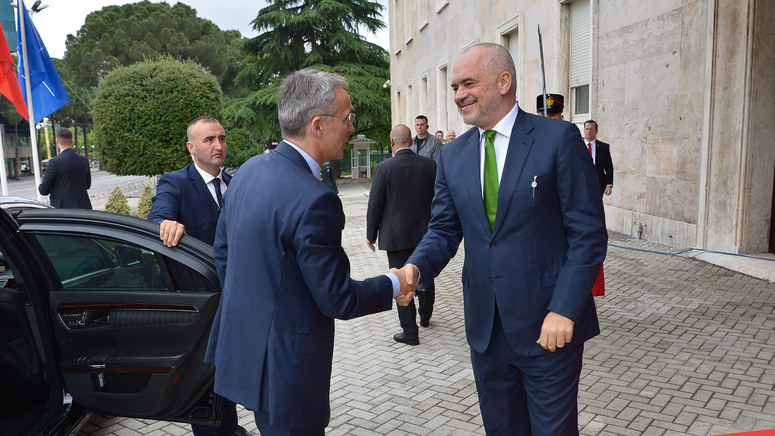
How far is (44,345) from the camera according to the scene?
309 centimetres

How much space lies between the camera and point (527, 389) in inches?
99.3

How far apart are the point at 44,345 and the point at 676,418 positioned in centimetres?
372

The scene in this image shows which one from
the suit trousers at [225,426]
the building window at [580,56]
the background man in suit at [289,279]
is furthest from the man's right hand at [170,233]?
the building window at [580,56]

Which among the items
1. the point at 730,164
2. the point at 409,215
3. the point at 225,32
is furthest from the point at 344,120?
the point at 225,32

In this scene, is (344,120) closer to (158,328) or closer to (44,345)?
(158,328)

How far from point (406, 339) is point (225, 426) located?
7.67 ft

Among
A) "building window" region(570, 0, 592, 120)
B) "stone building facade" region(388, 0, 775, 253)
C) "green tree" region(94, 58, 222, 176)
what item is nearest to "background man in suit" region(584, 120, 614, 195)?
"stone building facade" region(388, 0, 775, 253)

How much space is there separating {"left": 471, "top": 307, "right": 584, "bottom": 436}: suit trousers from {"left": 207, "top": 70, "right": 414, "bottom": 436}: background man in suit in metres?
0.66

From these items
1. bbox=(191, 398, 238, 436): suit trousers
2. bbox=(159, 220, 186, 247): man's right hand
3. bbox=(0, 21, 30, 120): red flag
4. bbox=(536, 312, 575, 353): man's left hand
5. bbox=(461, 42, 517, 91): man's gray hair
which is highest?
bbox=(0, 21, 30, 120): red flag

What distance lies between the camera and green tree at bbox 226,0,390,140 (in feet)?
105

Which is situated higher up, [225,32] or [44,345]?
[225,32]

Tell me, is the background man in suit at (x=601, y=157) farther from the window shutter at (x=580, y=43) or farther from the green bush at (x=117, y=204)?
the green bush at (x=117, y=204)

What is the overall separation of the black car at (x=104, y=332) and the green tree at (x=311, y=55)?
2847 cm

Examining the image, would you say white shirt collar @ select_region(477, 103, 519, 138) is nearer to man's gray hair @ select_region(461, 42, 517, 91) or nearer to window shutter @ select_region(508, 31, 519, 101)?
man's gray hair @ select_region(461, 42, 517, 91)
